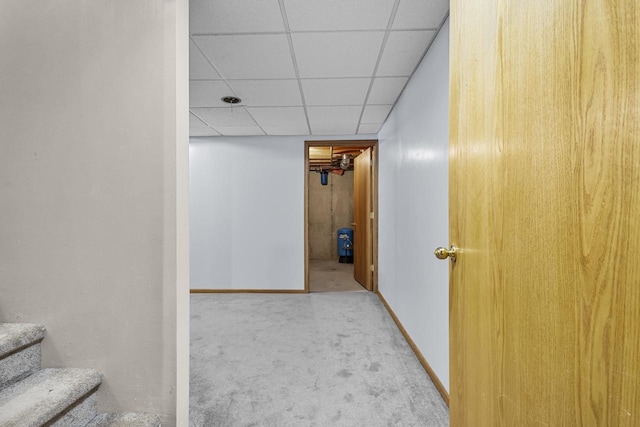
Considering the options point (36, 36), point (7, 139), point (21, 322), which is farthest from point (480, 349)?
point (36, 36)

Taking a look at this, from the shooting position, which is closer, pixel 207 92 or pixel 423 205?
pixel 423 205

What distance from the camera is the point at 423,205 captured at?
2281 mm

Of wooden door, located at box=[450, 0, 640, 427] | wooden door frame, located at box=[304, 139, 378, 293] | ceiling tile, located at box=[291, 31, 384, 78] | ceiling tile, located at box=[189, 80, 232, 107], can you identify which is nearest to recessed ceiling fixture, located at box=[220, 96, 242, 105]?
ceiling tile, located at box=[189, 80, 232, 107]

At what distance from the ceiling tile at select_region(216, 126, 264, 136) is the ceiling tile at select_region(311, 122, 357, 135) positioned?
0.78m

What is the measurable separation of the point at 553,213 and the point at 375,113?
3058mm

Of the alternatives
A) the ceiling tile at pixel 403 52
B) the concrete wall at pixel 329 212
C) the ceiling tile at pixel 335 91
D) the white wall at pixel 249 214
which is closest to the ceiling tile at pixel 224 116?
the white wall at pixel 249 214

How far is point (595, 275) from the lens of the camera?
51 centimetres

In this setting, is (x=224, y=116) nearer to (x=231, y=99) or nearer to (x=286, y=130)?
(x=231, y=99)

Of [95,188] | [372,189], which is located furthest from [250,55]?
[372,189]

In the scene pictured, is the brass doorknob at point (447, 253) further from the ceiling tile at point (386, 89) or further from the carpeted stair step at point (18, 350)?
the ceiling tile at point (386, 89)

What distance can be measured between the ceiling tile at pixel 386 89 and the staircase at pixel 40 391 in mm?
2690

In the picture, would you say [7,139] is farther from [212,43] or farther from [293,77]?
[293,77]

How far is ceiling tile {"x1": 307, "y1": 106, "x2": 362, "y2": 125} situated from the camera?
3258mm

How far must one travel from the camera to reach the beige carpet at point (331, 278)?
186 inches
